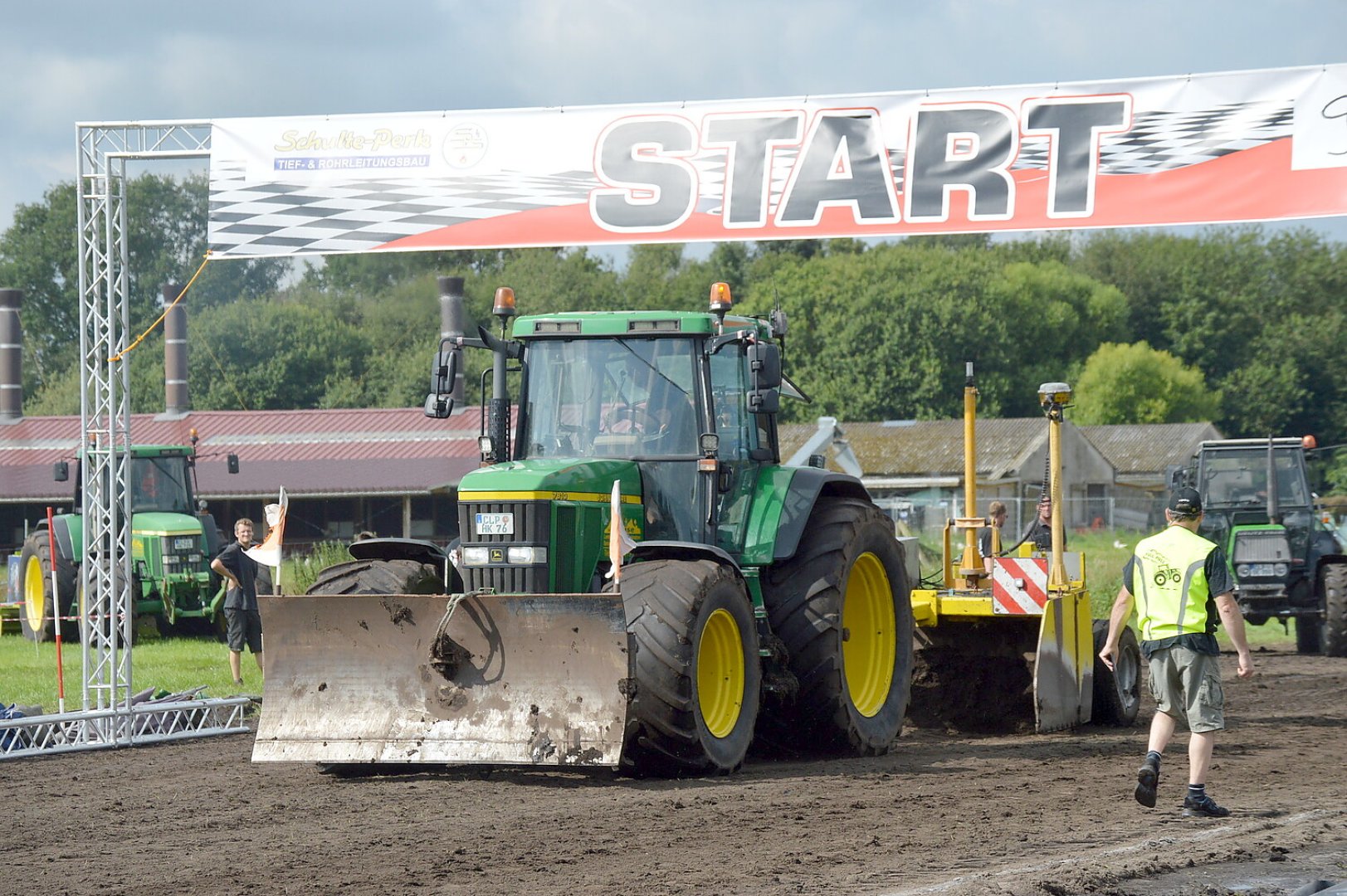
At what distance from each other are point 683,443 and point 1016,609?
2930 mm

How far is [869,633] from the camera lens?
424 inches

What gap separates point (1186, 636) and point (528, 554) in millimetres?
3438

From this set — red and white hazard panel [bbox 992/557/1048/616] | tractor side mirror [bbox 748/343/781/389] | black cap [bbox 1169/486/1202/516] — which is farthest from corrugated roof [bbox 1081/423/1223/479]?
black cap [bbox 1169/486/1202/516]

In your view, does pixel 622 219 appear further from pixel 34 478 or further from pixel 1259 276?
pixel 1259 276

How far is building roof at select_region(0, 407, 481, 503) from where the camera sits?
1387 inches

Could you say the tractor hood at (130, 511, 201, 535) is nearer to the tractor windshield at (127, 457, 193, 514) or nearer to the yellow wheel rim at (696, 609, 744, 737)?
the tractor windshield at (127, 457, 193, 514)

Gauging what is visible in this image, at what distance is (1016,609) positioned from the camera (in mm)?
11086

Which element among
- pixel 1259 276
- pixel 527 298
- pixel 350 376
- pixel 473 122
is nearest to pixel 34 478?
pixel 350 376

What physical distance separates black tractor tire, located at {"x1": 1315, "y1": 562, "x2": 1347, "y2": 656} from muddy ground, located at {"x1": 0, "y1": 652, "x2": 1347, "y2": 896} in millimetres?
7909

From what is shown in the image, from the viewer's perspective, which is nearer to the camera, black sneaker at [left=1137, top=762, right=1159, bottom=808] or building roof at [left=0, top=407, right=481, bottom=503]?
black sneaker at [left=1137, top=762, right=1159, bottom=808]

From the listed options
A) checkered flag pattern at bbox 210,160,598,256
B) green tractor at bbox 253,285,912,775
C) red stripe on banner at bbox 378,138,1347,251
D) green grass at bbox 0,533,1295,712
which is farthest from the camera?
green grass at bbox 0,533,1295,712

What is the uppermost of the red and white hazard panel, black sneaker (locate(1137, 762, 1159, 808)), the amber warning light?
the amber warning light

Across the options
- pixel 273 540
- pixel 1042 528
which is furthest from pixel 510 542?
pixel 1042 528

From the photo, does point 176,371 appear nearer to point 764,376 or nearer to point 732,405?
point 732,405
